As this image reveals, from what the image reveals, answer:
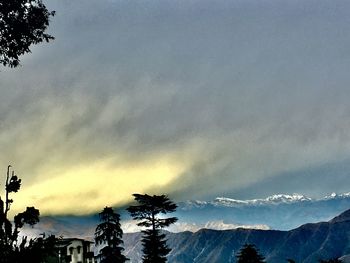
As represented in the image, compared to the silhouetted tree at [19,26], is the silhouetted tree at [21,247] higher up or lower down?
lower down

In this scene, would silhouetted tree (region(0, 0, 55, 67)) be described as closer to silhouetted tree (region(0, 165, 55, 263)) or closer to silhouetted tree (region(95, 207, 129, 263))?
silhouetted tree (region(0, 165, 55, 263))

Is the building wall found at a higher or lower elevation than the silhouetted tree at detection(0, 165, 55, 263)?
higher

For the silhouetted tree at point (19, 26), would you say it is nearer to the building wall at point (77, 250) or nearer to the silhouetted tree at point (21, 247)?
the silhouetted tree at point (21, 247)

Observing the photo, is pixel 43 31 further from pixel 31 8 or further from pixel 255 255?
pixel 255 255

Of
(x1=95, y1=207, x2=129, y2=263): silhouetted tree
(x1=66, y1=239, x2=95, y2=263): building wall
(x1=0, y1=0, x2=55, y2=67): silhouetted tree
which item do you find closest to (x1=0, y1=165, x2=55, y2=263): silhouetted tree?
(x1=0, y1=0, x2=55, y2=67): silhouetted tree

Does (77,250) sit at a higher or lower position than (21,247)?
higher

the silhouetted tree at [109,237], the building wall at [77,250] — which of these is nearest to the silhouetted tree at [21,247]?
the silhouetted tree at [109,237]

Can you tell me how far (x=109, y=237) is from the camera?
55.8m

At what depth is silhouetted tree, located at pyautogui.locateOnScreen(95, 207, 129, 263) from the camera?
181 feet

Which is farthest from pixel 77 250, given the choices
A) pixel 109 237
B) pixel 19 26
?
pixel 19 26

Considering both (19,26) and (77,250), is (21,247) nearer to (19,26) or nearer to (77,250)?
(19,26)

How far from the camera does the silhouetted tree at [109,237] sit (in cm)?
5503

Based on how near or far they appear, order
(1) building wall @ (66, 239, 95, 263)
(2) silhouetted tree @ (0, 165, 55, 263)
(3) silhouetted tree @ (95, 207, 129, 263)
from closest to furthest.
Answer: (2) silhouetted tree @ (0, 165, 55, 263)
(3) silhouetted tree @ (95, 207, 129, 263)
(1) building wall @ (66, 239, 95, 263)

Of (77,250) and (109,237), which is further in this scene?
(77,250)
